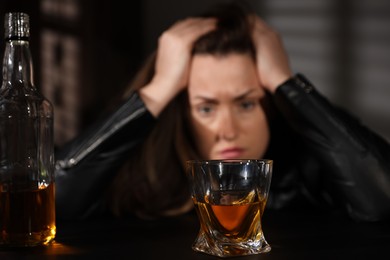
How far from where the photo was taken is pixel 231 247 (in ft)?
2.46

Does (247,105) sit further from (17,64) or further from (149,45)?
(149,45)

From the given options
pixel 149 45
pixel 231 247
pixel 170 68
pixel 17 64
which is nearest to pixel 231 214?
pixel 231 247

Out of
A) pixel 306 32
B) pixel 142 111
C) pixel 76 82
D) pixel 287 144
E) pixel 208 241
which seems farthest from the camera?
pixel 76 82

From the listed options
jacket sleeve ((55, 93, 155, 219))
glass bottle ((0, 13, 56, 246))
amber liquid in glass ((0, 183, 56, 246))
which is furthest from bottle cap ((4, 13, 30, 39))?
jacket sleeve ((55, 93, 155, 219))

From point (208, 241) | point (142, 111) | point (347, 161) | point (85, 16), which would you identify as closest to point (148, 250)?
point (208, 241)

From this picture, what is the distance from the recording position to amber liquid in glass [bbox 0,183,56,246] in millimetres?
794

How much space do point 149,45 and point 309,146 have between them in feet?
3.65

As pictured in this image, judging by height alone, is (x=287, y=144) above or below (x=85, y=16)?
below

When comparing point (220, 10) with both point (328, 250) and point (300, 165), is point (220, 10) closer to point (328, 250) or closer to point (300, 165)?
point (300, 165)

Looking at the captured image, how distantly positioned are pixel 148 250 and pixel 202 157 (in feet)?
2.02

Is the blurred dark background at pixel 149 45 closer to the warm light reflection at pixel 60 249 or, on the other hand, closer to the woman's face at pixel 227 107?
the woman's face at pixel 227 107

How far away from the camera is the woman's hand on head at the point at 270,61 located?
1.33 meters

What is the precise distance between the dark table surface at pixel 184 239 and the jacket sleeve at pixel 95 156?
132 millimetres

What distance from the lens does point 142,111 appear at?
124cm
